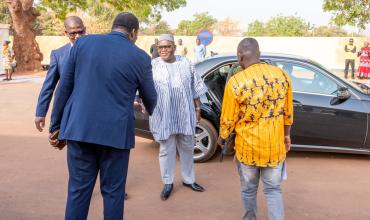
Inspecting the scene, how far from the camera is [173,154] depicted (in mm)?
4941

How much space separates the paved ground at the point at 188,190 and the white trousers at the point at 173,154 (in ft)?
0.86

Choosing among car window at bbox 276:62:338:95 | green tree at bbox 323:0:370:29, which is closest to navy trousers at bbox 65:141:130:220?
car window at bbox 276:62:338:95

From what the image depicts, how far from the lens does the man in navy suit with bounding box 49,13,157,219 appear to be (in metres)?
3.03

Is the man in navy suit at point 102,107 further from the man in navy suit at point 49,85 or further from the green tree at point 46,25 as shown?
the green tree at point 46,25

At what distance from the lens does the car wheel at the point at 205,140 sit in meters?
6.12

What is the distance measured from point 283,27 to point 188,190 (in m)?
44.9

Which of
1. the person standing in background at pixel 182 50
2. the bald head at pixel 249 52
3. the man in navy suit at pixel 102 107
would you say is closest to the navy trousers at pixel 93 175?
the man in navy suit at pixel 102 107

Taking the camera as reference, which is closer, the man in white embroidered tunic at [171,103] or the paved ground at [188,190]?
the paved ground at [188,190]

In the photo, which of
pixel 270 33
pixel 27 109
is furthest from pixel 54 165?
pixel 270 33

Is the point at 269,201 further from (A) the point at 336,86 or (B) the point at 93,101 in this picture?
(A) the point at 336,86

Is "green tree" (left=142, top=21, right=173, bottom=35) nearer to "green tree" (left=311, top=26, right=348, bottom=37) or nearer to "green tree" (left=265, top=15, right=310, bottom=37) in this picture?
"green tree" (left=265, top=15, right=310, bottom=37)

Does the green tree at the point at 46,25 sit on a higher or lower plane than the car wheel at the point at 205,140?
higher

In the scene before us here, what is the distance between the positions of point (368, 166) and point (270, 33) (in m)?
43.4

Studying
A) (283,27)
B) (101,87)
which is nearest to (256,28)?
(283,27)
